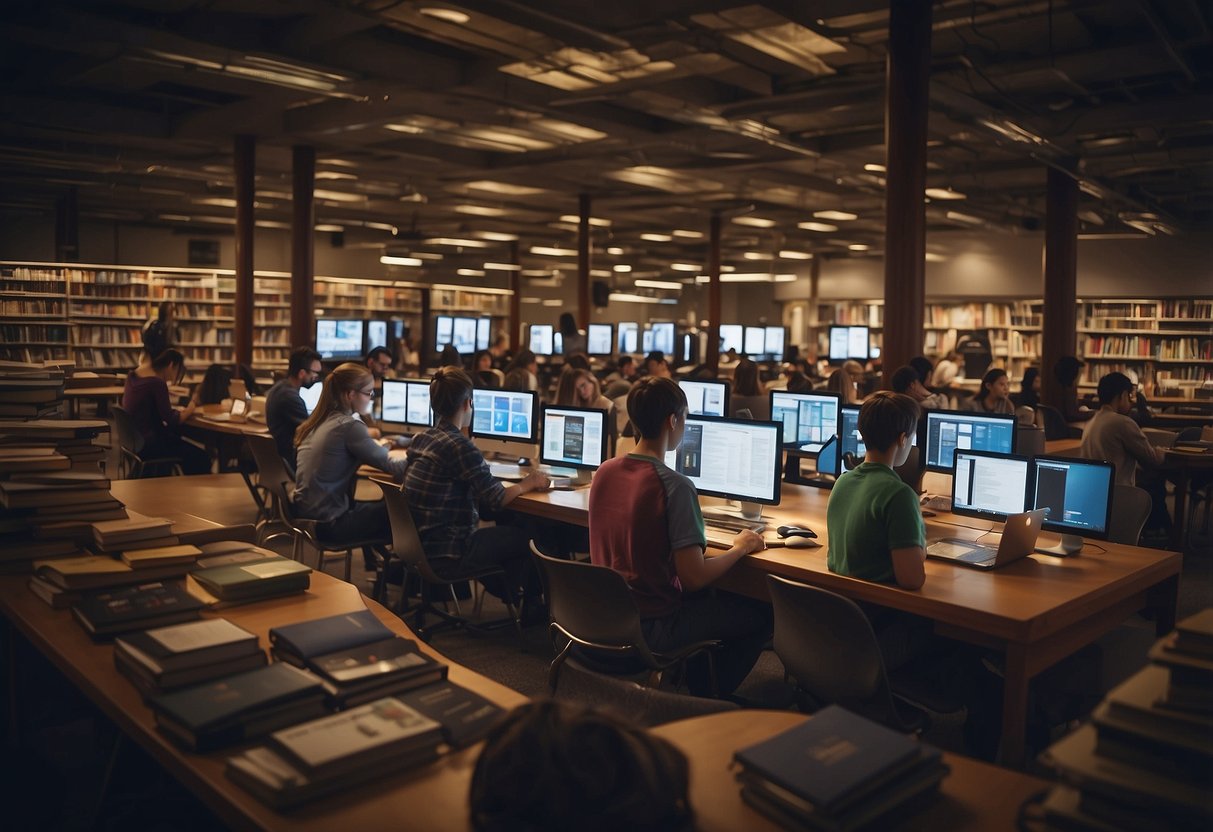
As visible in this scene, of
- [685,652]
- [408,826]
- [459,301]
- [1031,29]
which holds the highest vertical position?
[1031,29]

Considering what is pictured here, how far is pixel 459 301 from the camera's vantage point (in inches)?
864

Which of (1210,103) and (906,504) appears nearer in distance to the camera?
(906,504)

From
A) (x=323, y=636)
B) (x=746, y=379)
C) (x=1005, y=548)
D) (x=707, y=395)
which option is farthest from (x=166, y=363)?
(x=1005, y=548)

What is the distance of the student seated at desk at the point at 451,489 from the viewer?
440 cm

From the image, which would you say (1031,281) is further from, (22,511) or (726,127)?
(22,511)

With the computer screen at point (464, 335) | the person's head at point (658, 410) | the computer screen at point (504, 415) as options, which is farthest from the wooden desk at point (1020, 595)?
the computer screen at point (464, 335)

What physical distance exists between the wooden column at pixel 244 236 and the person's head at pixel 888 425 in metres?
8.68

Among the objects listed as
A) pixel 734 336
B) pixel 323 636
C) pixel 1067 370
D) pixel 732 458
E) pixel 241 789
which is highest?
pixel 734 336

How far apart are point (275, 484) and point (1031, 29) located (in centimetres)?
629

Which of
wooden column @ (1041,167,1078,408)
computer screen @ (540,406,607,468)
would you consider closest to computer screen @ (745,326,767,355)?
wooden column @ (1041,167,1078,408)

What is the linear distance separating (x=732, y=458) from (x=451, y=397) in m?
1.34

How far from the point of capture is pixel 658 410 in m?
3.39

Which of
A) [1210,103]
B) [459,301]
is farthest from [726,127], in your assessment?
[459,301]

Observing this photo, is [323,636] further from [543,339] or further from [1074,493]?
[543,339]
